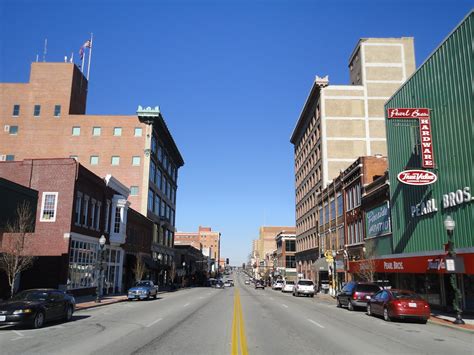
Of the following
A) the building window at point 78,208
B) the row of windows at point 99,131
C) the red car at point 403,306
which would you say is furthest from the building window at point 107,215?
the red car at point 403,306

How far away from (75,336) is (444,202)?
61.2 feet

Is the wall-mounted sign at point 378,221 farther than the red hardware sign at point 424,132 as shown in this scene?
Yes

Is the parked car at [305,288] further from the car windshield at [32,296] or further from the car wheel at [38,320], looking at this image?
the car wheel at [38,320]

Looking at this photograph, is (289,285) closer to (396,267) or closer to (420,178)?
(396,267)

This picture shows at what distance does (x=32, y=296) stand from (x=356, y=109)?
56.5 m

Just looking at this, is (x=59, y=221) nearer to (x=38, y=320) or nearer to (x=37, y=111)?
(x=38, y=320)

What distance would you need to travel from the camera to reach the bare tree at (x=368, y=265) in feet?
106

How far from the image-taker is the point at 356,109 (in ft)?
213

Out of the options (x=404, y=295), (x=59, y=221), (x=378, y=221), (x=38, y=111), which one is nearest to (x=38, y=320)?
(x=404, y=295)

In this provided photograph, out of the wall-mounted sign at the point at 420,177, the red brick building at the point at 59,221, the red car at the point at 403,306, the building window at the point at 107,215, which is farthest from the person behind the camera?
the building window at the point at 107,215

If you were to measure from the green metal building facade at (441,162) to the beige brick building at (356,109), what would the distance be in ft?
108

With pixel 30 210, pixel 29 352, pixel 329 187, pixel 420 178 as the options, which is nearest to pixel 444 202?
pixel 420 178

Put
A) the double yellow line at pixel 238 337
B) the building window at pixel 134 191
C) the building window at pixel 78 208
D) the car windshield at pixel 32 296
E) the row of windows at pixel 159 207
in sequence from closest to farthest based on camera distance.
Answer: the double yellow line at pixel 238 337, the car windshield at pixel 32 296, the building window at pixel 78 208, the building window at pixel 134 191, the row of windows at pixel 159 207

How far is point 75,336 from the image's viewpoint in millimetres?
13289
